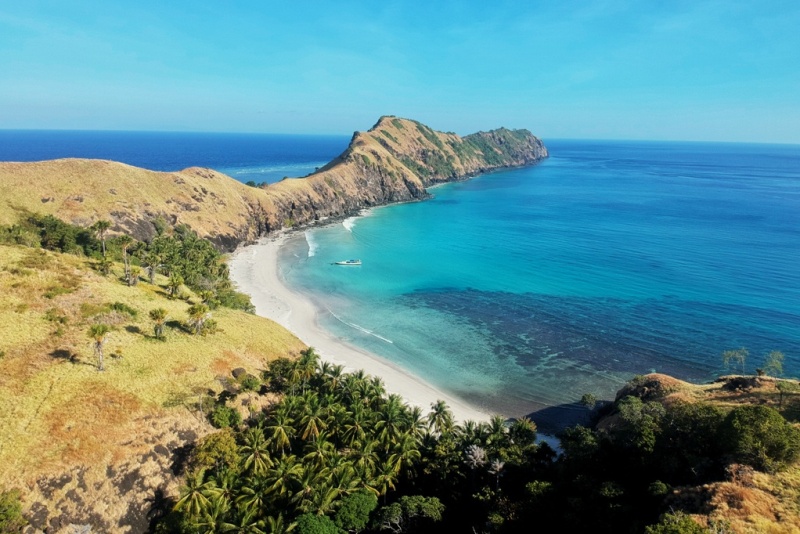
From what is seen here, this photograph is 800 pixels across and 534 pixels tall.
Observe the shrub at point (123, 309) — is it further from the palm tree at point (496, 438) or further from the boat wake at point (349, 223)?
the boat wake at point (349, 223)

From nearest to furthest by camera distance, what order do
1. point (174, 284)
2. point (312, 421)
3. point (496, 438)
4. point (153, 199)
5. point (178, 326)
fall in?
point (312, 421)
point (496, 438)
point (178, 326)
point (174, 284)
point (153, 199)

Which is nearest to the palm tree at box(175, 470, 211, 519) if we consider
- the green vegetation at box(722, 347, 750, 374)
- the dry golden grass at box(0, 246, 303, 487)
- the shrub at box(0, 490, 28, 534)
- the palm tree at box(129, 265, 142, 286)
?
the dry golden grass at box(0, 246, 303, 487)

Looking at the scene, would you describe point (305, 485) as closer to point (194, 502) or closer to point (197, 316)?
→ point (194, 502)

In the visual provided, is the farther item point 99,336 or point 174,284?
point 174,284

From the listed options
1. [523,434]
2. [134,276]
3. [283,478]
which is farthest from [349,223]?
[283,478]

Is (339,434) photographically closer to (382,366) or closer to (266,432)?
(266,432)

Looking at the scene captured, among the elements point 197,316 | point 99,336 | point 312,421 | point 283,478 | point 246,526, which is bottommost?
point 246,526

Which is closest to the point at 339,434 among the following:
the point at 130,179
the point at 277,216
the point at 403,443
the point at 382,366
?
the point at 403,443
